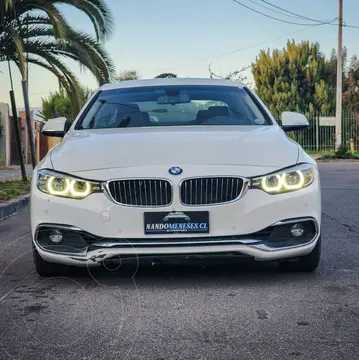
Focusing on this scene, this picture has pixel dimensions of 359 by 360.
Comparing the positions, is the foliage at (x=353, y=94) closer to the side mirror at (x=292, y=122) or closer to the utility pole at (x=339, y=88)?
the utility pole at (x=339, y=88)

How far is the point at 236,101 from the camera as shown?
6680mm

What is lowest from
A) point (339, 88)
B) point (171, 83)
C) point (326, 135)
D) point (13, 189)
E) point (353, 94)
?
point (353, 94)

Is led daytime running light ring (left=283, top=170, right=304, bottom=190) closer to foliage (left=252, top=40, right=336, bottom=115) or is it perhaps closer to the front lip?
the front lip

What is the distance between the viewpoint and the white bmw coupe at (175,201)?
4.80 meters

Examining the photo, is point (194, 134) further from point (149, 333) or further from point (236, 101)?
point (149, 333)

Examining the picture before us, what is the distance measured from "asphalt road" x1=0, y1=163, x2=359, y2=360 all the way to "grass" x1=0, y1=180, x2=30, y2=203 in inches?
245

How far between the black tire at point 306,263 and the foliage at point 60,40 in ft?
34.7

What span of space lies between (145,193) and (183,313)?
3.00 ft

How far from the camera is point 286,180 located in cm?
497

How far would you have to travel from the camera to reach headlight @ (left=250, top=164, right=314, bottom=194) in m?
4.88

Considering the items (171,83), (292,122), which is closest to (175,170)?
(292,122)

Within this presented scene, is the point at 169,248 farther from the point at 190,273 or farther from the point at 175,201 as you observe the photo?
the point at 190,273

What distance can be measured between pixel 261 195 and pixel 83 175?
1.16 m

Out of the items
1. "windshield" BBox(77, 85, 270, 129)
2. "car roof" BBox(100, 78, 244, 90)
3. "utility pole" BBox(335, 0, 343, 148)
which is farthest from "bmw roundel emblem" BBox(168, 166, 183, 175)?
"utility pole" BBox(335, 0, 343, 148)
